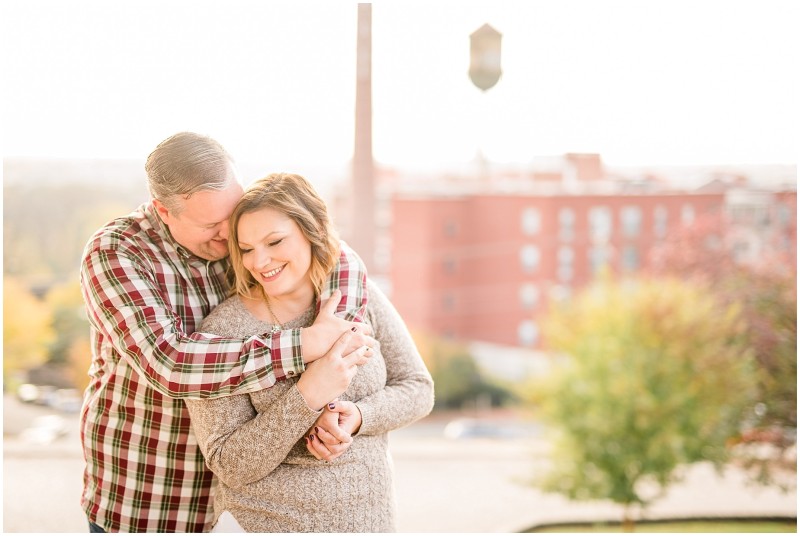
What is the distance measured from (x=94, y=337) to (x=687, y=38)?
224 inches

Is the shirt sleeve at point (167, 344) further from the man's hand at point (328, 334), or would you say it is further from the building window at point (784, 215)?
the building window at point (784, 215)

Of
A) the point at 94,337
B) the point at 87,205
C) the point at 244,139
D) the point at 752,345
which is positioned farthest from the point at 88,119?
the point at 752,345

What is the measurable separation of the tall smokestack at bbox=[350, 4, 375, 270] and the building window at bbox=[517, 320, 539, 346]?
38.1 ft

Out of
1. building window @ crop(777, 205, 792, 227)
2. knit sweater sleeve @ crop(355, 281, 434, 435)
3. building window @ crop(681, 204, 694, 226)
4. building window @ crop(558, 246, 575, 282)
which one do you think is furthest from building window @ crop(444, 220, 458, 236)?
knit sweater sleeve @ crop(355, 281, 434, 435)

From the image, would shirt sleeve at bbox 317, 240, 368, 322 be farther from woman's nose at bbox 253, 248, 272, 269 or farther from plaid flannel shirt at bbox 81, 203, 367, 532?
woman's nose at bbox 253, 248, 272, 269

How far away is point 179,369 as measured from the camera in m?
1.23

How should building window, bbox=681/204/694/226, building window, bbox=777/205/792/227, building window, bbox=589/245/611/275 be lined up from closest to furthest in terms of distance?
building window, bbox=777/205/792/227
building window, bbox=681/204/694/226
building window, bbox=589/245/611/275

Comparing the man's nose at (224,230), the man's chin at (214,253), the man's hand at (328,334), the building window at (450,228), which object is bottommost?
the building window at (450,228)

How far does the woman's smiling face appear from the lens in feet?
4.28

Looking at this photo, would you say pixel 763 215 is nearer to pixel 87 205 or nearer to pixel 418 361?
pixel 87 205

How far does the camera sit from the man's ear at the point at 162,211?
4.40ft

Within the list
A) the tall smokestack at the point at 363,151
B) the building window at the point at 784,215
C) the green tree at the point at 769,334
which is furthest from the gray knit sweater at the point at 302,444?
the building window at the point at 784,215

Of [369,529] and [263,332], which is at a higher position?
[263,332]

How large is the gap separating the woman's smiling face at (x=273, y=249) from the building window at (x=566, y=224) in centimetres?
1468
